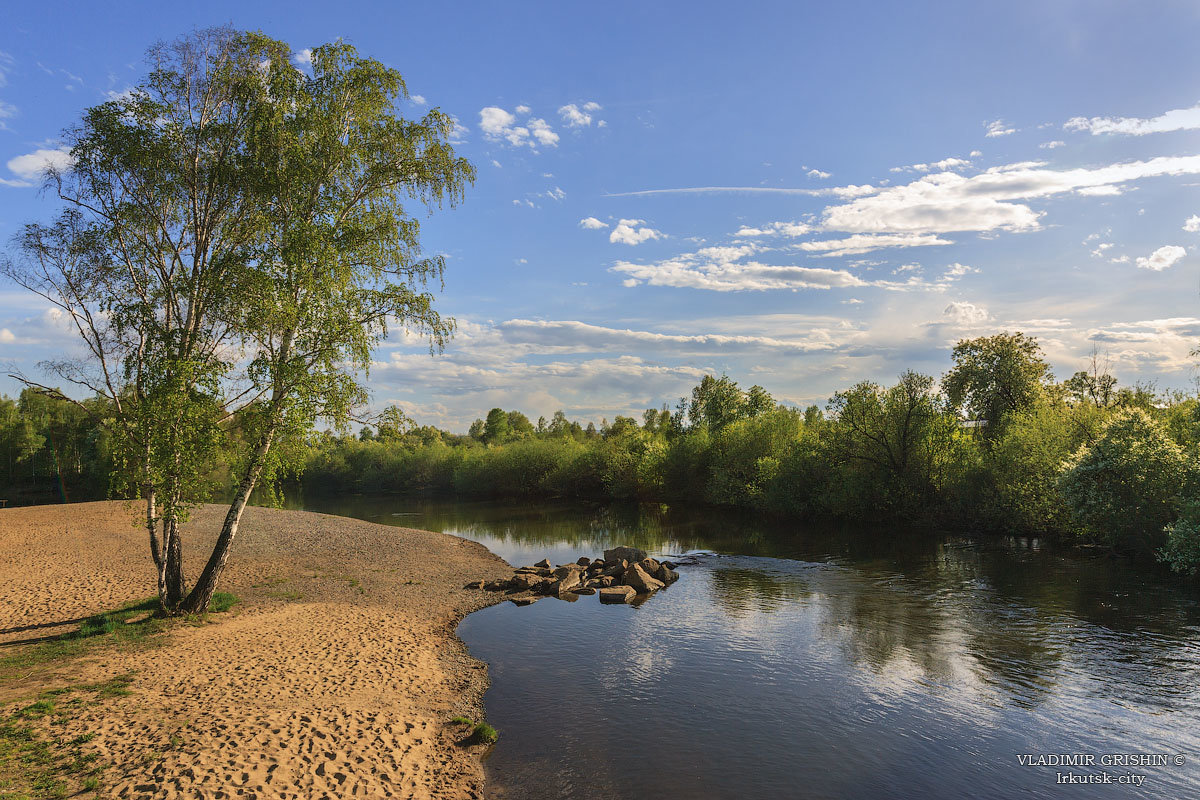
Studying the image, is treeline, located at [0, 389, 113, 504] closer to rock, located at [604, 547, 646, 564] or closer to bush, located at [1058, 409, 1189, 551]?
rock, located at [604, 547, 646, 564]

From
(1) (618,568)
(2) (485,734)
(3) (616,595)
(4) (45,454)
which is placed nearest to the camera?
(2) (485,734)

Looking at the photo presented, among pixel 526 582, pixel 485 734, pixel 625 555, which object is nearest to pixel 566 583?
pixel 526 582

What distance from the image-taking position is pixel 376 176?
776 inches

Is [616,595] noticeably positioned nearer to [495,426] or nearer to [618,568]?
[618,568]

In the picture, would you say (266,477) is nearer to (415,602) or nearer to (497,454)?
(415,602)

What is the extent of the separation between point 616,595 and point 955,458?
3345 cm

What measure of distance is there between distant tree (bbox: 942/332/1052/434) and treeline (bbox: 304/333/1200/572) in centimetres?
13

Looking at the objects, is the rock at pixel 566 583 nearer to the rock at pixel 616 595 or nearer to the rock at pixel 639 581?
the rock at pixel 616 595

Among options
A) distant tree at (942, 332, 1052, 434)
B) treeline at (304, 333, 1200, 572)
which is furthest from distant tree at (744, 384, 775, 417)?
distant tree at (942, 332, 1052, 434)

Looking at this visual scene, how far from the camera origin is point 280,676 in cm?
1422

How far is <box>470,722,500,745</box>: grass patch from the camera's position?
507 inches

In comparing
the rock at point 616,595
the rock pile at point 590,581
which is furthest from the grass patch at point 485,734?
the rock at point 616,595

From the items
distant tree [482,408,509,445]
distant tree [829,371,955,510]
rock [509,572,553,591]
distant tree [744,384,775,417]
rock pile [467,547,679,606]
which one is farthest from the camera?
distant tree [482,408,509,445]

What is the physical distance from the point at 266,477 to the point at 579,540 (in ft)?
98.2
